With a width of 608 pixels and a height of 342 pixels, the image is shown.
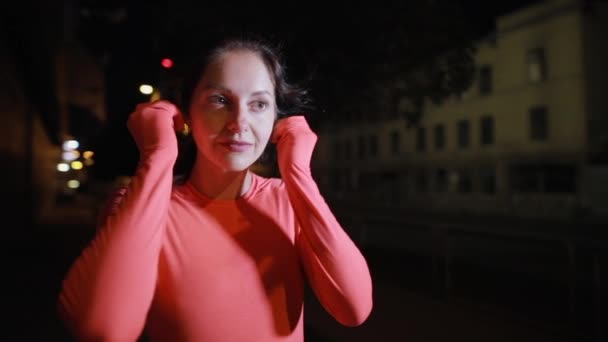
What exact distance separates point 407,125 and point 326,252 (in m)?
9.13

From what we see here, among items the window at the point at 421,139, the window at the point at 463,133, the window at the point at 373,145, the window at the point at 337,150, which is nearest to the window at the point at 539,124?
the window at the point at 463,133

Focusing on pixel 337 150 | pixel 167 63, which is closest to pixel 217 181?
pixel 167 63

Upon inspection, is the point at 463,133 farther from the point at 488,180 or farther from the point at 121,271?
the point at 121,271

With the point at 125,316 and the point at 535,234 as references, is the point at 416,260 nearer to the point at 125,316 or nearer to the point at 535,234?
the point at 535,234

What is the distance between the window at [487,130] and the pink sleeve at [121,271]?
28.6 meters

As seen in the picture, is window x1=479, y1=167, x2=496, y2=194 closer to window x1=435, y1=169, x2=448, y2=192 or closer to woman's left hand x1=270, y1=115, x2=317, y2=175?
window x1=435, y1=169, x2=448, y2=192

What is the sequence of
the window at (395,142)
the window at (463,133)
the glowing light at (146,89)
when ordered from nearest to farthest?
1. the glowing light at (146,89)
2. the window at (463,133)
3. the window at (395,142)

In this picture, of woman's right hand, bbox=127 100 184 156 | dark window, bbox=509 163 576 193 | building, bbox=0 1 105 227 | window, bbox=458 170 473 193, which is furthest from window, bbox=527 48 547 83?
woman's right hand, bbox=127 100 184 156

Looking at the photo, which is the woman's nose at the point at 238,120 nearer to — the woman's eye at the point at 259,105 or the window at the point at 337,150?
the woman's eye at the point at 259,105

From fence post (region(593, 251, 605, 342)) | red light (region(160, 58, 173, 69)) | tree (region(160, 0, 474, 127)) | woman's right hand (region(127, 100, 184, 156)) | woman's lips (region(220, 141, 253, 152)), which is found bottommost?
fence post (region(593, 251, 605, 342))

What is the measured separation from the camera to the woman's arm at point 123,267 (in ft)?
3.84

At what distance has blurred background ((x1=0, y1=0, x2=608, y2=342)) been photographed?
475cm

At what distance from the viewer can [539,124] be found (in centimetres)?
2488

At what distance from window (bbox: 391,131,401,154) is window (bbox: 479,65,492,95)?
8.31 meters
